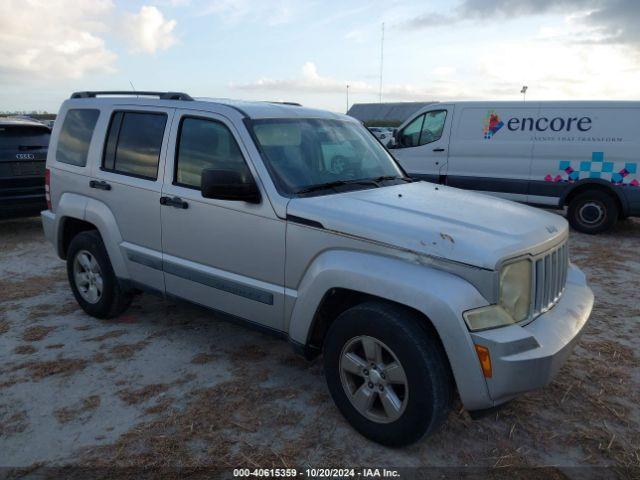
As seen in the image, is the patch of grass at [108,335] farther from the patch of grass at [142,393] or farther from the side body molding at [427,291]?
the side body molding at [427,291]

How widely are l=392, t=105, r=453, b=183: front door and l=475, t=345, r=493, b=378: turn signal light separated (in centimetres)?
749

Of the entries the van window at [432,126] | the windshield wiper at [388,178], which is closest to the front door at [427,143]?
the van window at [432,126]

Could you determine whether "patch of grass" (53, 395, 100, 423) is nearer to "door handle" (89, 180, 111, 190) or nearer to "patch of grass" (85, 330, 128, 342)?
"patch of grass" (85, 330, 128, 342)

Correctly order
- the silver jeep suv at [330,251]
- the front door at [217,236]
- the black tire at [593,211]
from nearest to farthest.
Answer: the silver jeep suv at [330,251]
the front door at [217,236]
the black tire at [593,211]

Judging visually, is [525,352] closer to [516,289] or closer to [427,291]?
[516,289]

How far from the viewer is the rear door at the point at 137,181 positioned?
4035 millimetres

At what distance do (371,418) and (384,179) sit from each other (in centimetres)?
178

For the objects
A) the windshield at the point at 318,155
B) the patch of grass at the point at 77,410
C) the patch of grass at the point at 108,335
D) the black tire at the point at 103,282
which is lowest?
the patch of grass at the point at 77,410

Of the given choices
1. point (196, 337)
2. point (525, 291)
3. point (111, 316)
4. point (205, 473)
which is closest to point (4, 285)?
point (111, 316)

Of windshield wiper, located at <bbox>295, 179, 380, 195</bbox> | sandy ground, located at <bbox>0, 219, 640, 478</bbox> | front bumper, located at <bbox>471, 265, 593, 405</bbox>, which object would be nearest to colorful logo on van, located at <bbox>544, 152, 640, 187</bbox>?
sandy ground, located at <bbox>0, 219, 640, 478</bbox>

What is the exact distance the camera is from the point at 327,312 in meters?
3.24

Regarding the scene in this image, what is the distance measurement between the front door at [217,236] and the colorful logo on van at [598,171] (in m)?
7.00

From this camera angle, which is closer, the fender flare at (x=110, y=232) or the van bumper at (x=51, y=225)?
the fender flare at (x=110, y=232)

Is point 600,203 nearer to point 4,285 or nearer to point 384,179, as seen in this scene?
point 384,179
